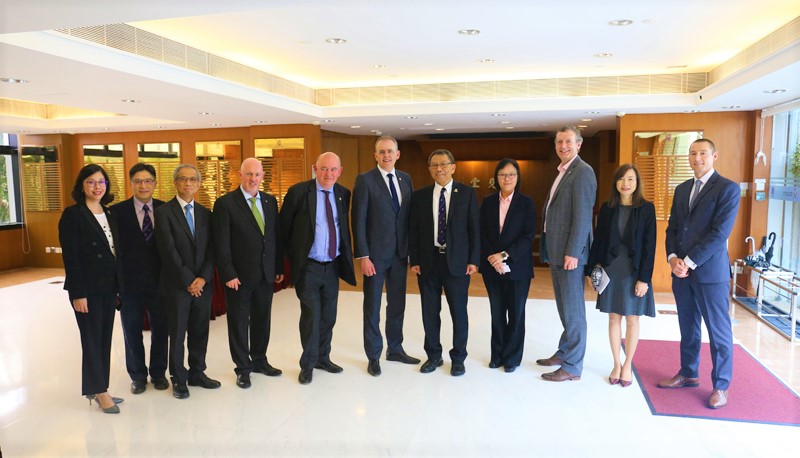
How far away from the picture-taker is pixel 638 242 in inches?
155

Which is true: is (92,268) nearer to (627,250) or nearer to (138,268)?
(138,268)

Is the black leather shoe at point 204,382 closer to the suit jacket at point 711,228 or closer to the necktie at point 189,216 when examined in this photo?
the necktie at point 189,216

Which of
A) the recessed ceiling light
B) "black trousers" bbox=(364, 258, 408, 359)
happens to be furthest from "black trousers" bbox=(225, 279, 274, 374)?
the recessed ceiling light

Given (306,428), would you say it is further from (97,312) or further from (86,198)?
(86,198)

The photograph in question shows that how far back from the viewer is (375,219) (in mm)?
4352

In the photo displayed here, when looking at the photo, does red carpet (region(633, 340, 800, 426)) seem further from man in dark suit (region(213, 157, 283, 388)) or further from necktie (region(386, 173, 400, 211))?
man in dark suit (region(213, 157, 283, 388))

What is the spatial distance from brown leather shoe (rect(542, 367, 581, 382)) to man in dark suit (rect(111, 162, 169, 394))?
9.47 ft

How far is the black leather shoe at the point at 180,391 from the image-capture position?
401 cm

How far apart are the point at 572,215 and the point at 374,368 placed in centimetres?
193

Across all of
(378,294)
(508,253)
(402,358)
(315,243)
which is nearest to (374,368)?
(402,358)

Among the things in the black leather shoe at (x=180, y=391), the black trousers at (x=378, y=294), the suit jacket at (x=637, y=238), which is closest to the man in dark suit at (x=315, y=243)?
the black trousers at (x=378, y=294)

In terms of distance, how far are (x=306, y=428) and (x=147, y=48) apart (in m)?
3.70

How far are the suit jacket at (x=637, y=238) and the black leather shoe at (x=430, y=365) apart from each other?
1513mm

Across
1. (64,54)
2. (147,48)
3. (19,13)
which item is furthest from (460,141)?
(19,13)
